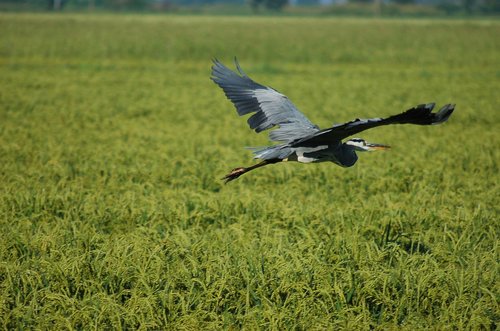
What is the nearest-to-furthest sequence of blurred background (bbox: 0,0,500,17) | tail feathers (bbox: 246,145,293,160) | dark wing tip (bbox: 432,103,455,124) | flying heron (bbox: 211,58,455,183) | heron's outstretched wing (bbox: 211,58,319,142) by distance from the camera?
dark wing tip (bbox: 432,103,455,124) < flying heron (bbox: 211,58,455,183) < tail feathers (bbox: 246,145,293,160) < heron's outstretched wing (bbox: 211,58,319,142) < blurred background (bbox: 0,0,500,17)

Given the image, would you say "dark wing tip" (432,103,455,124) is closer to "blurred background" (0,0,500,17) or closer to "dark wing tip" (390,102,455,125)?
"dark wing tip" (390,102,455,125)

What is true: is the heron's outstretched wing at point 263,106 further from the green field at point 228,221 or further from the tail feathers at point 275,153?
the green field at point 228,221

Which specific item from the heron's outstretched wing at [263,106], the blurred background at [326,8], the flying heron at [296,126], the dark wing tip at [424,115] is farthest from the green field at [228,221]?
the blurred background at [326,8]

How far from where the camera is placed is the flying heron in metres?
4.04

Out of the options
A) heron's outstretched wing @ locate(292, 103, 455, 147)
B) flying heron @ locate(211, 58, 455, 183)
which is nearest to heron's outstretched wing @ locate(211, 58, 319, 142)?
flying heron @ locate(211, 58, 455, 183)

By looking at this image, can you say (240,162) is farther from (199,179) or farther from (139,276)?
(139,276)

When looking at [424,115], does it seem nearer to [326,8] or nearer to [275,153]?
[275,153]

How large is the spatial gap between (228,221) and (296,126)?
115 centimetres

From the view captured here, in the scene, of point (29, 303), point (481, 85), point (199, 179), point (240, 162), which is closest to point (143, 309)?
point (29, 303)

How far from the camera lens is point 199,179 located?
7.46 meters

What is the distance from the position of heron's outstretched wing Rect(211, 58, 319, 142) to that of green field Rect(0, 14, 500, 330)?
816 millimetres

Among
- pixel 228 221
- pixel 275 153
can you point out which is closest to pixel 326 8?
pixel 228 221

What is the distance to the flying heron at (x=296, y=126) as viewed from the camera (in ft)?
13.2

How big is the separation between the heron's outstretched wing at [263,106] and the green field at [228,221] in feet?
2.68
